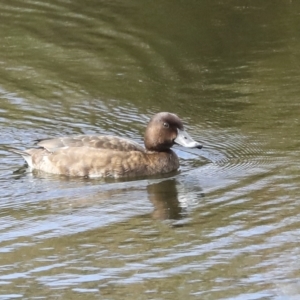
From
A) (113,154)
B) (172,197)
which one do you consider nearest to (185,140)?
(113,154)

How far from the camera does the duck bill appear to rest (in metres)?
10.9

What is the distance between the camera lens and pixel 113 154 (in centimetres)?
1077

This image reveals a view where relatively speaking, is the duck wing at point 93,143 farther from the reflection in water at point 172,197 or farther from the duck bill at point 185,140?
the reflection in water at point 172,197

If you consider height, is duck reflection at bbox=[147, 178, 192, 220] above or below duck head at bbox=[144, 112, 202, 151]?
below

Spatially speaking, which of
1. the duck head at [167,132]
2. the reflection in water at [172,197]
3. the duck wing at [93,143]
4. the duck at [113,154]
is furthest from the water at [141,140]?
the duck wing at [93,143]

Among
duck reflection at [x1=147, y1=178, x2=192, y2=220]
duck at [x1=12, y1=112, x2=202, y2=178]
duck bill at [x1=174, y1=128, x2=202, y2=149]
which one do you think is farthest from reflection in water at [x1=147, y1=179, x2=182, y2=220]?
duck bill at [x1=174, y1=128, x2=202, y2=149]

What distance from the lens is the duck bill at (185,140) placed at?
10883 mm

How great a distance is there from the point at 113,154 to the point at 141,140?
4.07 ft

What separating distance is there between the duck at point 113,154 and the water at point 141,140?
0.63ft

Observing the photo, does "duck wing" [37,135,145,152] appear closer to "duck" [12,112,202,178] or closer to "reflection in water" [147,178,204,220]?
"duck" [12,112,202,178]

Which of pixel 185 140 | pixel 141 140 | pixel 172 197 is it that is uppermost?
pixel 185 140

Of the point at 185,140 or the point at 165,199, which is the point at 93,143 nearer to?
the point at 185,140

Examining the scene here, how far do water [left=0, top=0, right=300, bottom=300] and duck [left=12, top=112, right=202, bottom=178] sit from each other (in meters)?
0.19

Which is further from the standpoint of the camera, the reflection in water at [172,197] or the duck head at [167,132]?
the duck head at [167,132]
